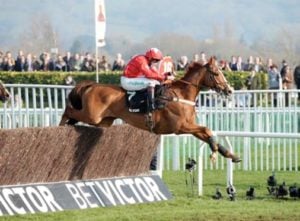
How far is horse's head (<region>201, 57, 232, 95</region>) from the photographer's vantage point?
18.1 meters

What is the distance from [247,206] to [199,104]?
7.04 m

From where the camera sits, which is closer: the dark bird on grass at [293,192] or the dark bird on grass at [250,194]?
the dark bird on grass at [293,192]

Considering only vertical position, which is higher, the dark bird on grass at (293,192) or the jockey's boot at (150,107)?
the jockey's boot at (150,107)

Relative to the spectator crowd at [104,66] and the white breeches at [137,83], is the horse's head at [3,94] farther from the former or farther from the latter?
the spectator crowd at [104,66]

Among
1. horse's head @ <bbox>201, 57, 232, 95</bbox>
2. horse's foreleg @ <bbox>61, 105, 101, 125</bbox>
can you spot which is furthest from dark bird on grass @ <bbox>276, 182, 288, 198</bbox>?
horse's foreleg @ <bbox>61, 105, 101, 125</bbox>

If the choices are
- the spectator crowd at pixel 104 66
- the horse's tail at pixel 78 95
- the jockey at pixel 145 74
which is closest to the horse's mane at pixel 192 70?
the jockey at pixel 145 74

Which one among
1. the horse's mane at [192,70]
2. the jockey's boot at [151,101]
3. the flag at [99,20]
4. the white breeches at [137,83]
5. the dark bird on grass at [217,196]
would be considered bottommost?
the dark bird on grass at [217,196]

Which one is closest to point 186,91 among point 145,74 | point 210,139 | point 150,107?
point 150,107

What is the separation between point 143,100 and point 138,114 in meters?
0.24

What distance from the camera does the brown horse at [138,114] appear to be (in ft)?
57.9

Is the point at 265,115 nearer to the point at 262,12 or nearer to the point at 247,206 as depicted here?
the point at 247,206

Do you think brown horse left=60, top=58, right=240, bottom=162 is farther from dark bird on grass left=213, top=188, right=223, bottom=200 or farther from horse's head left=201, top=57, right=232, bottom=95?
dark bird on grass left=213, top=188, right=223, bottom=200

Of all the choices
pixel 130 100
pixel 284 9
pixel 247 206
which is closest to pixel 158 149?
pixel 130 100

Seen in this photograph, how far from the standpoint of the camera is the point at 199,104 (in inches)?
917
